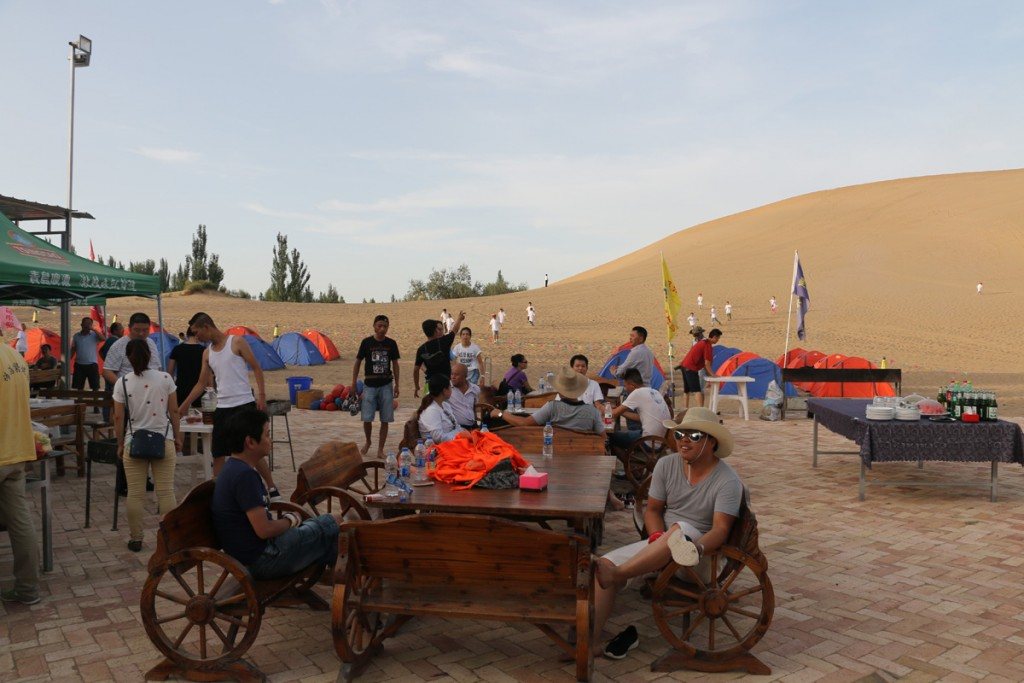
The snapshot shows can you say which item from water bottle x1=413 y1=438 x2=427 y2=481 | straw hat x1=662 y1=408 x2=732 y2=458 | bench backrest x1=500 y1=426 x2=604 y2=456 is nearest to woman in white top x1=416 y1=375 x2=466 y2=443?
bench backrest x1=500 y1=426 x2=604 y2=456

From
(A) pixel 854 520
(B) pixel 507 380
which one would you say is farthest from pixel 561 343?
(A) pixel 854 520

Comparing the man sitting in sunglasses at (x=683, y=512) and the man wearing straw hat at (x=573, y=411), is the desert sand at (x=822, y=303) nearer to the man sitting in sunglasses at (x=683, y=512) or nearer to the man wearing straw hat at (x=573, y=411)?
the man wearing straw hat at (x=573, y=411)

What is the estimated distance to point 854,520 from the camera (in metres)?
7.05

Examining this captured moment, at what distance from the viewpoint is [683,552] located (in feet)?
12.6

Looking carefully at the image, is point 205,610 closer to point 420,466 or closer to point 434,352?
point 420,466

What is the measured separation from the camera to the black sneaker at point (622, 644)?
4172mm

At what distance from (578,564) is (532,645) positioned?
3.32 ft

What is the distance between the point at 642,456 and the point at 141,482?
430 centimetres

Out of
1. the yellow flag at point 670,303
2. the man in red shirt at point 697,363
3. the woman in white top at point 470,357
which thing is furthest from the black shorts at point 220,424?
the man in red shirt at point 697,363

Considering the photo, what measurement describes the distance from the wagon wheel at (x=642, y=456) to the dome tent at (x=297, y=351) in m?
20.2

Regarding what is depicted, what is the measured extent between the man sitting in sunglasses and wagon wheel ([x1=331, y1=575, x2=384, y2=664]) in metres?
1.17

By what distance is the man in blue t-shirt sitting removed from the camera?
4.01m

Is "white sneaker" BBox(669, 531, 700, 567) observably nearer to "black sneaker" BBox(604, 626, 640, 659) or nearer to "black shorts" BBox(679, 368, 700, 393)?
"black sneaker" BBox(604, 626, 640, 659)

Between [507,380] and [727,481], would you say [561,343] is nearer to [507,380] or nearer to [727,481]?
[507,380]
